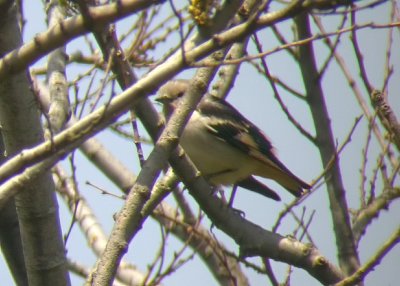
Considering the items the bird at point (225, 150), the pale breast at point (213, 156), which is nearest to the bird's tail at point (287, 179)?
the bird at point (225, 150)

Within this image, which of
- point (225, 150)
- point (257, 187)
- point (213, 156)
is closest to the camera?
point (213, 156)

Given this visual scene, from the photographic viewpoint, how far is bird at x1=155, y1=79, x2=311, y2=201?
235 inches

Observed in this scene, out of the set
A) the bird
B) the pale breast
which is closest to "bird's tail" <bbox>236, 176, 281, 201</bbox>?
the bird

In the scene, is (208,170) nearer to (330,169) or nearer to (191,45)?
(330,169)

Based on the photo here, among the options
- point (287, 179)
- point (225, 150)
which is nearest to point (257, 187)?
point (287, 179)

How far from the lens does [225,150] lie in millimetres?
6121

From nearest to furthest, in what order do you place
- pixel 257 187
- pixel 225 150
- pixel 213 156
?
pixel 213 156, pixel 225 150, pixel 257 187

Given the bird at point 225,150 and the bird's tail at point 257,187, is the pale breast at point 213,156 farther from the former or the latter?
the bird's tail at point 257,187

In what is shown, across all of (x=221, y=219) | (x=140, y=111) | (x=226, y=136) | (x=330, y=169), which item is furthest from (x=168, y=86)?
(x=140, y=111)

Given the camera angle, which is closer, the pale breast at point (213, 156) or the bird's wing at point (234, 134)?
the pale breast at point (213, 156)

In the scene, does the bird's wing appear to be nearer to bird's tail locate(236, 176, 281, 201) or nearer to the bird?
the bird

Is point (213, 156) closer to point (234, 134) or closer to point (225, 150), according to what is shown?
point (225, 150)

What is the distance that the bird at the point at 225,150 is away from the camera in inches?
235

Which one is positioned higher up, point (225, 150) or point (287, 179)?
point (225, 150)
